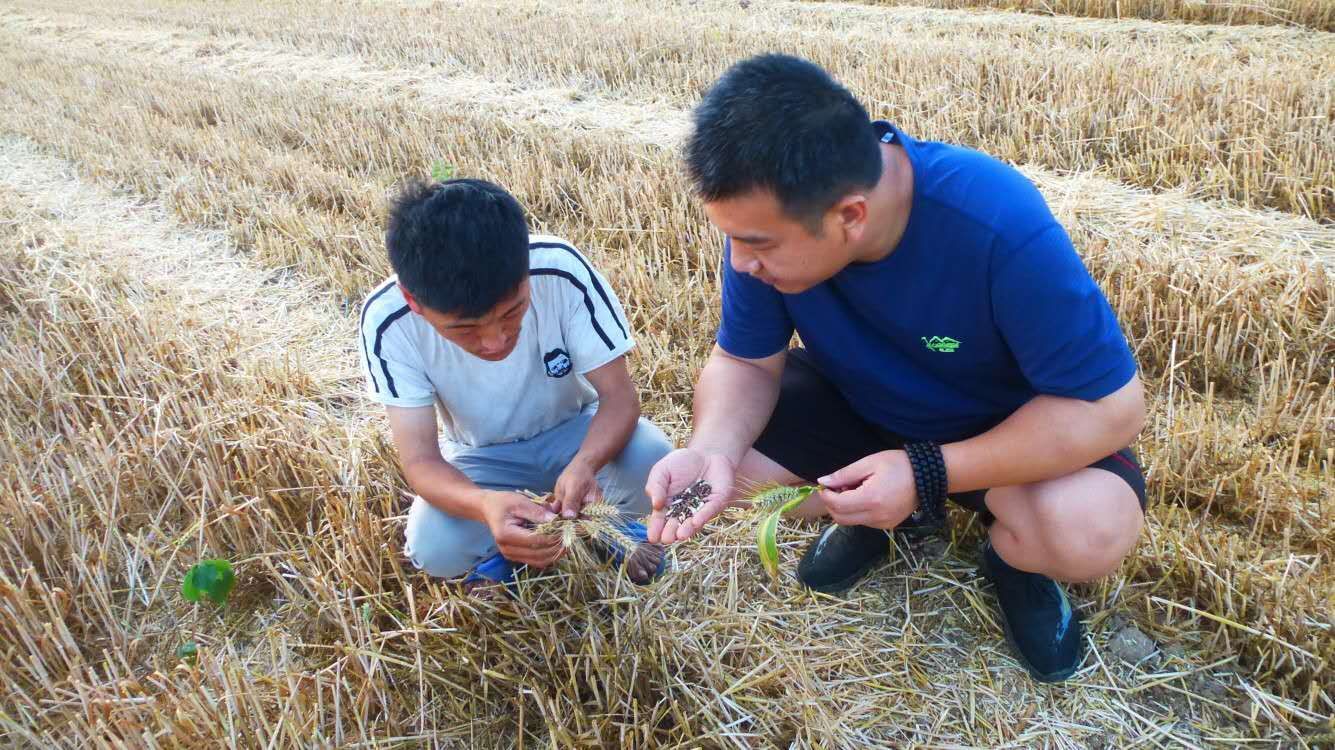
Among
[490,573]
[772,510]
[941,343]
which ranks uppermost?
[941,343]

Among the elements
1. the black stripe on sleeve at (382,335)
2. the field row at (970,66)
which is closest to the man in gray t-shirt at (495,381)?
the black stripe on sleeve at (382,335)

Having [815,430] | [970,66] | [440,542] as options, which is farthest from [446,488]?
[970,66]

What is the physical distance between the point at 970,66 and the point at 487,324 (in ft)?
16.5

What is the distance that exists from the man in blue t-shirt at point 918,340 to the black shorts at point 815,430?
11 centimetres

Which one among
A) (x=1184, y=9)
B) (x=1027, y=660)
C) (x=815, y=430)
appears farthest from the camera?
(x=1184, y=9)

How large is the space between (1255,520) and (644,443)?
170cm

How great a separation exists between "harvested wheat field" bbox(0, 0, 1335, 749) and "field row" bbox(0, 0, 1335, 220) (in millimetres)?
45

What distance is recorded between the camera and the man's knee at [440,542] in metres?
2.31

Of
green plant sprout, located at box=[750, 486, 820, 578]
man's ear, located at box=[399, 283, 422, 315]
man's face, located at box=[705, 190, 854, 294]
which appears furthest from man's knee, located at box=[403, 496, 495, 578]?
man's face, located at box=[705, 190, 854, 294]

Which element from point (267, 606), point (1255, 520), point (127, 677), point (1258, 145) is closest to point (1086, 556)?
point (1255, 520)

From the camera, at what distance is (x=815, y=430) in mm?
2484

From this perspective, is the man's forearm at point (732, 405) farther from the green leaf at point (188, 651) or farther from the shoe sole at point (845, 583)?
the green leaf at point (188, 651)

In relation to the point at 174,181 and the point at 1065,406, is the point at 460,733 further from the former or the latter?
the point at 174,181

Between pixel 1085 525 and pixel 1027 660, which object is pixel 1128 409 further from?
pixel 1027 660
